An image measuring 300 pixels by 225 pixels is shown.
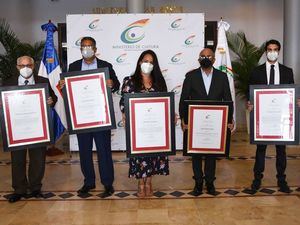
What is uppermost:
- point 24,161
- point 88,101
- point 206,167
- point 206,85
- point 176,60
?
point 176,60

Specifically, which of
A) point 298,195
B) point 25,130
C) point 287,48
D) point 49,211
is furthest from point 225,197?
point 287,48

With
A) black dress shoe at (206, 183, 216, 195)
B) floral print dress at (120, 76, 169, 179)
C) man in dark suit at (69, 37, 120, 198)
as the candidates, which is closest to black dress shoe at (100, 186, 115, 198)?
man in dark suit at (69, 37, 120, 198)

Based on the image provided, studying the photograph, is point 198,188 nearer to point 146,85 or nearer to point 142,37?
point 146,85

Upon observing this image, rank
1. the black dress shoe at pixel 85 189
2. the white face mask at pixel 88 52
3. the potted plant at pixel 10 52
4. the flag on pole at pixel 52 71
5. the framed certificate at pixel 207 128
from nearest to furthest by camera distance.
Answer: the framed certificate at pixel 207 128 < the white face mask at pixel 88 52 < the black dress shoe at pixel 85 189 < the flag on pole at pixel 52 71 < the potted plant at pixel 10 52

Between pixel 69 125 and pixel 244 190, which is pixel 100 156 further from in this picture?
pixel 244 190

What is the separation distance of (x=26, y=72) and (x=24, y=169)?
3.42ft

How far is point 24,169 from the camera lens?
4195 millimetres

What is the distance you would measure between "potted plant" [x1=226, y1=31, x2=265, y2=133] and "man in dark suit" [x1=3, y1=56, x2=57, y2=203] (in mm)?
5124

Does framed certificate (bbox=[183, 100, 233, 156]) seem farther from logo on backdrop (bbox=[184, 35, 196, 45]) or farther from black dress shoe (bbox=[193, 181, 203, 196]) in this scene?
logo on backdrop (bbox=[184, 35, 196, 45])

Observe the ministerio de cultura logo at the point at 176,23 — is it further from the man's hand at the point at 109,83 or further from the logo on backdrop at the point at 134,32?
the man's hand at the point at 109,83

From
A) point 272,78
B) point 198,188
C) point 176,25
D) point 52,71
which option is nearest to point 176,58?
point 176,25

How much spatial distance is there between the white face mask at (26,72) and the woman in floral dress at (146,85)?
3.25ft

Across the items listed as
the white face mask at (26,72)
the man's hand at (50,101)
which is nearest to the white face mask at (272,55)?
the man's hand at (50,101)

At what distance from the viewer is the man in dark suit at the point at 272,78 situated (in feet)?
13.5
